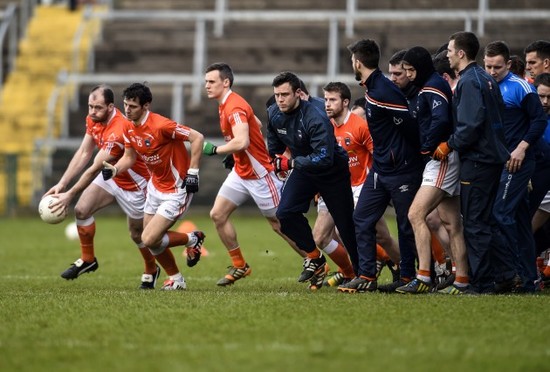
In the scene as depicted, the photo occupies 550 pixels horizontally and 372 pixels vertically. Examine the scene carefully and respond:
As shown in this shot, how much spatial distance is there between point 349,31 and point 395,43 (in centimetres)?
155

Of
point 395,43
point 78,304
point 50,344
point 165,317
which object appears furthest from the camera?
point 395,43

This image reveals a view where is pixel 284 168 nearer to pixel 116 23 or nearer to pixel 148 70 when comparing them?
pixel 148 70

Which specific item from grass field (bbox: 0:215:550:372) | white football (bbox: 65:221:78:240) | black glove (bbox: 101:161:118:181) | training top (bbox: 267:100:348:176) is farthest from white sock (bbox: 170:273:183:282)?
white football (bbox: 65:221:78:240)

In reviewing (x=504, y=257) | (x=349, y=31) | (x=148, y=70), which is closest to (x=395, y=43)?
(x=349, y=31)

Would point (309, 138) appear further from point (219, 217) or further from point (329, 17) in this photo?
point (329, 17)

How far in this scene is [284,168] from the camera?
11.2 meters

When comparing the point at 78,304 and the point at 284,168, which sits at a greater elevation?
the point at 284,168

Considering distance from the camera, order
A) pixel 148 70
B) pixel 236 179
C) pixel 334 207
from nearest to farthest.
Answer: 1. pixel 334 207
2. pixel 236 179
3. pixel 148 70

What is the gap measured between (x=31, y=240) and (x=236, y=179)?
901 cm

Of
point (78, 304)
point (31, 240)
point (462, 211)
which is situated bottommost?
point (31, 240)

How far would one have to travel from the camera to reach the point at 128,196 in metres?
13.0

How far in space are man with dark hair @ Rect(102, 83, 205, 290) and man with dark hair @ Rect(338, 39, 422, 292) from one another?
1.95m

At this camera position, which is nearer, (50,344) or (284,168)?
(50,344)

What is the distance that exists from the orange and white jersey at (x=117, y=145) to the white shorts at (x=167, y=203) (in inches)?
21.0
